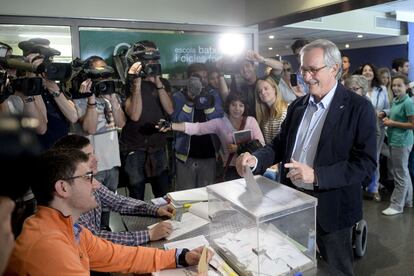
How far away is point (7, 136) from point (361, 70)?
482 centimetres

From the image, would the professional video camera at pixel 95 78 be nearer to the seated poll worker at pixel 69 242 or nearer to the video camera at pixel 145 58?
the video camera at pixel 145 58

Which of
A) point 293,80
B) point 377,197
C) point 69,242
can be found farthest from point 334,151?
point 377,197

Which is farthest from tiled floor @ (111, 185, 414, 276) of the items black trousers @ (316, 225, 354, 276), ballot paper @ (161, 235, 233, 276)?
black trousers @ (316, 225, 354, 276)

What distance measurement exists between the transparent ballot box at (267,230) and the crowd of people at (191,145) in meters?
0.12

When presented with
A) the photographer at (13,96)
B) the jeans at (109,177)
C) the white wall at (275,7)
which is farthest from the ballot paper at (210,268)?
the white wall at (275,7)

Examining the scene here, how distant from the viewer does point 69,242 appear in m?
1.18

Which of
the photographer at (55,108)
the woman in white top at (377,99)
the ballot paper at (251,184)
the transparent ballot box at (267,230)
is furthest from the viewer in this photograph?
the woman in white top at (377,99)

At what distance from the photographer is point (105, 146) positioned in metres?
2.71

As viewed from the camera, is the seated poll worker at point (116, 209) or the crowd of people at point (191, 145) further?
the seated poll worker at point (116, 209)

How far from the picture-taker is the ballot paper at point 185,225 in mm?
1678

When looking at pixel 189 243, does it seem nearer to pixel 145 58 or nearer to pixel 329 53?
pixel 329 53

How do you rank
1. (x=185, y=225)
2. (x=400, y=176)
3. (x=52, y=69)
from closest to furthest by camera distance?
(x=185, y=225) < (x=52, y=69) < (x=400, y=176)

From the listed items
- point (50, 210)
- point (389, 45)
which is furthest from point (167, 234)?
point (389, 45)

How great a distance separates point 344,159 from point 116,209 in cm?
126
